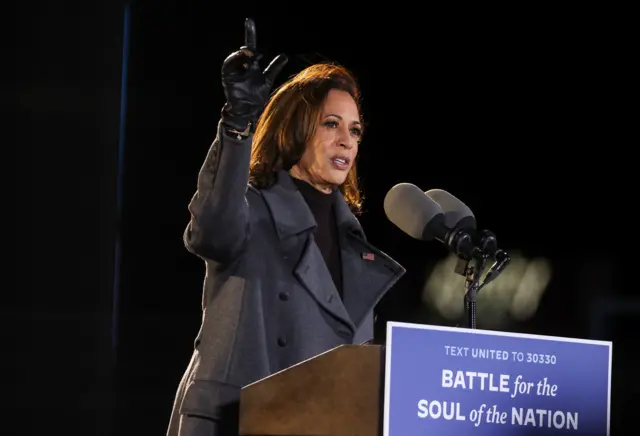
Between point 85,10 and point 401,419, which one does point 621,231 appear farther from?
point 401,419

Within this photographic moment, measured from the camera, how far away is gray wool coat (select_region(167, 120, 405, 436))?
5.66 feet

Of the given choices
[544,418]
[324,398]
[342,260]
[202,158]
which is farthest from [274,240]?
[202,158]

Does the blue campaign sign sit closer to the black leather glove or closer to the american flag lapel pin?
the black leather glove

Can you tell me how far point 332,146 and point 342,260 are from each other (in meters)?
0.22

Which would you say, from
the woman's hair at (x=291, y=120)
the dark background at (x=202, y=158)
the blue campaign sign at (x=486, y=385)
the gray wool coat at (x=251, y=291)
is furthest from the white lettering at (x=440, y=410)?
the dark background at (x=202, y=158)

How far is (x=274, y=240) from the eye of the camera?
1.93 meters

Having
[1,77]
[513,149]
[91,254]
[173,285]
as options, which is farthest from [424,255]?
[1,77]

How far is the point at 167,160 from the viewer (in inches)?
128

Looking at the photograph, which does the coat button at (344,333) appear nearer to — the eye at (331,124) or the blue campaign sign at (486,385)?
the eye at (331,124)

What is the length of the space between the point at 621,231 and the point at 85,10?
6.69 ft

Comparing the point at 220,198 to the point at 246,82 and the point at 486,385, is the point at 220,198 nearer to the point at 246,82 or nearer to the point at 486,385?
the point at 246,82

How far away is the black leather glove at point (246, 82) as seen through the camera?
159cm

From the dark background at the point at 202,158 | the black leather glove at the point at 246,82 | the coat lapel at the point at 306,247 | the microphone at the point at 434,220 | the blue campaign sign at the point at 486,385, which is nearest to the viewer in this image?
the blue campaign sign at the point at 486,385

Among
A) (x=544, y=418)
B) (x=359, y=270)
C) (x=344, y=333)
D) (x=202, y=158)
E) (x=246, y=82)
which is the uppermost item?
(x=202, y=158)
